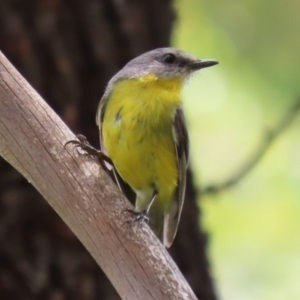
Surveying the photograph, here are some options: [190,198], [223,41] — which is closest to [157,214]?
[190,198]

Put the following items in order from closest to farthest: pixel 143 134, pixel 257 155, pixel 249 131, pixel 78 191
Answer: pixel 78 191 → pixel 143 134 → pixel 257 155 → pixel 249 131

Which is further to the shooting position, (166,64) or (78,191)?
(166,64)

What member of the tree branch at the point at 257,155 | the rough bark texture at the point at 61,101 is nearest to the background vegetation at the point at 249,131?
the tree branch at the point at 257,155

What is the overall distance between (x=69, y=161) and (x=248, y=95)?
8.76ft

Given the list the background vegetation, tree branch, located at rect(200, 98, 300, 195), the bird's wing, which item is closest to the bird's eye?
the bird's wing

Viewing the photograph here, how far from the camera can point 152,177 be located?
2.86m

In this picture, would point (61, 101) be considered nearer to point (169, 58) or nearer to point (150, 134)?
point (150, 134)

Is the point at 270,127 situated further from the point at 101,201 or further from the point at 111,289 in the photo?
the point at 101,201

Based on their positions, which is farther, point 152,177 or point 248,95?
point 248,95

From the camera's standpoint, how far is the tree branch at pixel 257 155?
3.12 meters

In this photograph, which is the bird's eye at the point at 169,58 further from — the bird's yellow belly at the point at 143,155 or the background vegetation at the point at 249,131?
the background vegetation at the point at 249,131

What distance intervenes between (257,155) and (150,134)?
2.11 feet

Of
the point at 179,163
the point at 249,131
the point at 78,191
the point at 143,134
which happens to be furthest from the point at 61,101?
the point at 249,131

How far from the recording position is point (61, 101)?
2.82 meters
